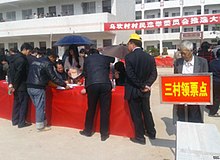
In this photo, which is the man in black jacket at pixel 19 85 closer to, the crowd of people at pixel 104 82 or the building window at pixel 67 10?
the crowd of people at pixel 104 82

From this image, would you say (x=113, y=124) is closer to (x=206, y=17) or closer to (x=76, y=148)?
(x=76, y=148)

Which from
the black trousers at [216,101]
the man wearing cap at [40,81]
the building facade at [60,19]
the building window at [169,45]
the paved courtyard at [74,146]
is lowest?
the paved courtyard at [74,146]

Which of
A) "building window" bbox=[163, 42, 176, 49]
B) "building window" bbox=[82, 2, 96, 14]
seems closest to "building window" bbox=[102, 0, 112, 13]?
"building window" bbox=[82, 2, 96, 14]

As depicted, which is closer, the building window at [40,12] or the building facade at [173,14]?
the building window at [40,12]

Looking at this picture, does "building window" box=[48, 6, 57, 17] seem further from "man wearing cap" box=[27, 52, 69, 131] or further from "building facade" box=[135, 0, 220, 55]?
"building facade" box=[135, 0, 220, 55]

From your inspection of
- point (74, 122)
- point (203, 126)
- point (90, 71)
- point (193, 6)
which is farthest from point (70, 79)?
point (193, 6)

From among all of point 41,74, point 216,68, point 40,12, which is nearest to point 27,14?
point 40,12

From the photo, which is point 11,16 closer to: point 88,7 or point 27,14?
A: point 27,14

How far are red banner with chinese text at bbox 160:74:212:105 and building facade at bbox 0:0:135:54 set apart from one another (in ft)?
48.2

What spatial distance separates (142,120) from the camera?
4.25 m

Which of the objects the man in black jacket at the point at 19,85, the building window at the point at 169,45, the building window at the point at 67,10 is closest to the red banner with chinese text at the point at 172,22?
the building window at the point at 67,10

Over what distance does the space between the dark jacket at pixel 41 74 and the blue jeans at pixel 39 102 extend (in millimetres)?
97

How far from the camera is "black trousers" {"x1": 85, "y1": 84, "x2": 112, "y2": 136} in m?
4.22

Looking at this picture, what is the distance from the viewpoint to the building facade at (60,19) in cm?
1867
